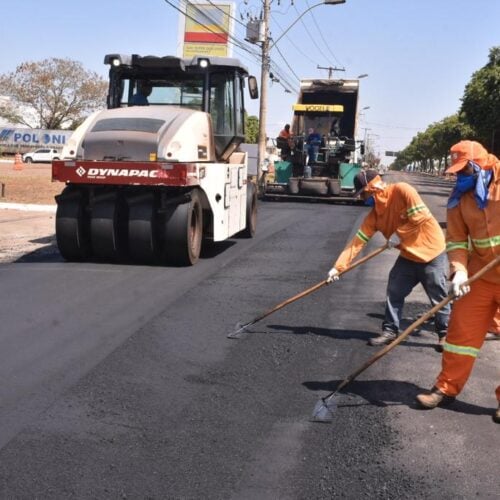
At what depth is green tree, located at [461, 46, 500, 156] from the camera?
3688 centimetres

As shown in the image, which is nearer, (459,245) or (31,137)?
(459,245)

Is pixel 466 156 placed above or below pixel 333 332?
above

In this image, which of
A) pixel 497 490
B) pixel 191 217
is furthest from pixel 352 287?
pixel 497 490

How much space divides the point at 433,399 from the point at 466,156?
1529 mm

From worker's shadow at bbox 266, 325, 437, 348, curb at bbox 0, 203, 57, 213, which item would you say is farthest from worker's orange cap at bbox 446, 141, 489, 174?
curb at bbox 0, 203, 57, 213

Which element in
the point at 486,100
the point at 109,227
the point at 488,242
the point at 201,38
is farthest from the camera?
the point at 486,100

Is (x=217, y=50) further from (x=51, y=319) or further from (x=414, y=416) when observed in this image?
(x=414, y=416)

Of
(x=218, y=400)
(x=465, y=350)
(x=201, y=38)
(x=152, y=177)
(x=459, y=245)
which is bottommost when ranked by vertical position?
(x=218, y=400)

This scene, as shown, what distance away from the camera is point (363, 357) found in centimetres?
568

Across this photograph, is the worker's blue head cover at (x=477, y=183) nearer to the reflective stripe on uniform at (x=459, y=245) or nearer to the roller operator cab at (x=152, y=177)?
the reflective stripe on uniform at (x=459, y=245)

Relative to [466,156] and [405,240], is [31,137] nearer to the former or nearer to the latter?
[405,240]

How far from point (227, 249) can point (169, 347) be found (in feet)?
18.1

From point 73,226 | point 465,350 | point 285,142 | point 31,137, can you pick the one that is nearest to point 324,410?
point 465,350

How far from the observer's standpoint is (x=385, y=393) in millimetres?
4867
